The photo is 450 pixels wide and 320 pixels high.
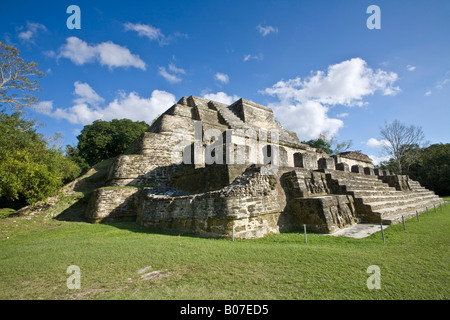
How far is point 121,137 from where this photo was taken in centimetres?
2317

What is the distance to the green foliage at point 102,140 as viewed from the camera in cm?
2234

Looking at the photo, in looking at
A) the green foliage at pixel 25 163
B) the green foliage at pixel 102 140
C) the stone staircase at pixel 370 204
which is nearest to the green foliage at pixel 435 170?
the stone staircase at pixel 370 204

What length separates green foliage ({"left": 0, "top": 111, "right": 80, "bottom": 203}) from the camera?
9.17 meters

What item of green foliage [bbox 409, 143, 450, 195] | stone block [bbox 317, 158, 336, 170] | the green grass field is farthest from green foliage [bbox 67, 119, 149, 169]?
green foliage [bbox 409, 143, 450, 195]

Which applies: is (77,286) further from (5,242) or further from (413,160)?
(413,160)

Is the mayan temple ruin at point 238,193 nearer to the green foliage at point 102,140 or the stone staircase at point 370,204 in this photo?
the stone staircase at point 370,204

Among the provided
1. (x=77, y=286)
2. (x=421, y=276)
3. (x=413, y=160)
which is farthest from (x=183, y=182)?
(x=413, y=160)

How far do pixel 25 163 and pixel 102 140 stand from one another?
13704 millimetres

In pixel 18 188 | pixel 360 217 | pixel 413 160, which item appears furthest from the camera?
pixel 413 160

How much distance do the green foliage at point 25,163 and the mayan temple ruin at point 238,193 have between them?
7.75ft

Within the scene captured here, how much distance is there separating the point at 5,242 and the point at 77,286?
20.7ft

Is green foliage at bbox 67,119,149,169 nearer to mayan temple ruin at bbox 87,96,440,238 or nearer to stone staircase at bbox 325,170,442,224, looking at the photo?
mayan temple ruin at bbox 87,96,440,238

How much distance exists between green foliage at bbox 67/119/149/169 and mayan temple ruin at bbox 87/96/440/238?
9.96m
